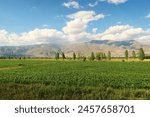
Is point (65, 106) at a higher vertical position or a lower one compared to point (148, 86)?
higher

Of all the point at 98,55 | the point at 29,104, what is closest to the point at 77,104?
the point at 29,104

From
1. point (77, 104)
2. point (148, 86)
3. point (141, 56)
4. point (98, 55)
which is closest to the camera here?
point (77, 104)

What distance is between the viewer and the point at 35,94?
14.5 meters

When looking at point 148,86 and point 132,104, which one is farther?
point 148,86

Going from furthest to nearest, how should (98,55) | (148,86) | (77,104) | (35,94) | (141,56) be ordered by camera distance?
(98,55)
(141,56)
(148,86)
(35,94)
(77,104)

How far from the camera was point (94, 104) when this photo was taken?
9.88m

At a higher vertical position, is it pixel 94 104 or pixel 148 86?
pixel 94 104

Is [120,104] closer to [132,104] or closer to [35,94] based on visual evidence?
[132,104]

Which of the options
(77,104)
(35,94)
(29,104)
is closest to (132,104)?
(77,104)

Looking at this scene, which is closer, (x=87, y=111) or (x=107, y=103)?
(x=87, y=111)

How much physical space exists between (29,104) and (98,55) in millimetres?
175235

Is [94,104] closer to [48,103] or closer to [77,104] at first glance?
[77,104]

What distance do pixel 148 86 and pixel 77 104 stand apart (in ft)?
56.8

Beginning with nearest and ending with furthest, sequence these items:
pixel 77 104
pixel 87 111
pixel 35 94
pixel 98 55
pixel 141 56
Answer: pixel 87 111 → pixel 77 104 → pixel 35 94 → pixel 141 56 → pixel 98 55
